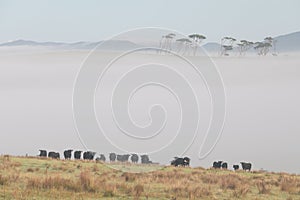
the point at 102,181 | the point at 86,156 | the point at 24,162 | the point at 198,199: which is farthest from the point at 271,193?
the point at 86,156

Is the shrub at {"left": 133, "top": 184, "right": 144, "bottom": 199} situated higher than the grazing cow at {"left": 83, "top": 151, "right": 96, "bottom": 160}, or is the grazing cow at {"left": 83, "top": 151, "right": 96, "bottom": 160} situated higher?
the grazing cow at {"left": 83, "top": 151, "right": 96, "bottom": 160}

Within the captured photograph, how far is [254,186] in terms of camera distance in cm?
1895

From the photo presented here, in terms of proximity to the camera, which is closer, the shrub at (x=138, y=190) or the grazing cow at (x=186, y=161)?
the shrub at (x=138, y=190)

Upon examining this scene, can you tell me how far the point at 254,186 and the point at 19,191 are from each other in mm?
9284

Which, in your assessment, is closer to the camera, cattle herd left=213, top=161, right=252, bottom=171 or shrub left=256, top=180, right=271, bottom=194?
shrub left=256, top=180, right=271, bottom=194

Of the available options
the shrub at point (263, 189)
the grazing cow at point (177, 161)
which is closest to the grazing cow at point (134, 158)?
the grazing cow at point (177, 161)

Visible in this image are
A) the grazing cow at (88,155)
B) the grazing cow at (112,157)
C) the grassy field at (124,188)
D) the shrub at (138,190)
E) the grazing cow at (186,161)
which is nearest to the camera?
the grassy field at (124,188)

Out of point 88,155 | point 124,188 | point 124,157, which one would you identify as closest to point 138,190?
point 124,188

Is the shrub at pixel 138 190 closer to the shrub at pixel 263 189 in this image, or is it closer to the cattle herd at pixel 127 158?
the shrub at pixel 263 189

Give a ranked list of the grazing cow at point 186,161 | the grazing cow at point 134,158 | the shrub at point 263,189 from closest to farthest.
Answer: the shrub at point 263,189 → the grazing cow at point 186,161 → the grazing cow at point 134,158

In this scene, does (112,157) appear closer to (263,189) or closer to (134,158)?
(134,158)

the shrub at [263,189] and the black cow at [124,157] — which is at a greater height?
the black cow at [124,157]

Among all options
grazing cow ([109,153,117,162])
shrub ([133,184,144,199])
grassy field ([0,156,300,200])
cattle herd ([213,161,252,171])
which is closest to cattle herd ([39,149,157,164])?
grazing cow ([109,153,117,162])

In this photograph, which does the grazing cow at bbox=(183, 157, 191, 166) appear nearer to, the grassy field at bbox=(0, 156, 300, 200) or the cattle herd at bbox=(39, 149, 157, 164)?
the cattle herd at bbox=(39, 149, 157, 164)
